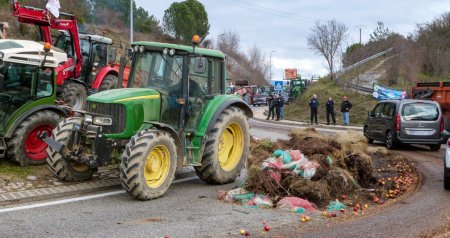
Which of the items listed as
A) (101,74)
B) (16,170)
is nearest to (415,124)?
(101,74)

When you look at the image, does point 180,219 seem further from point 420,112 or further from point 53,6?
point 420,112

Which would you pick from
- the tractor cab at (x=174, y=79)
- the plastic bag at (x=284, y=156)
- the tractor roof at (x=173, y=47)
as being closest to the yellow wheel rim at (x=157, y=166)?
the tractor cab at (x=174, y=79)

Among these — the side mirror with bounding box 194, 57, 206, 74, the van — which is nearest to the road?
the side mirror with bounding box 194, 57, 206, 74

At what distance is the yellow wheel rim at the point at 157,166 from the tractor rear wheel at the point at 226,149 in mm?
998

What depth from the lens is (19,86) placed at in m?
10.8

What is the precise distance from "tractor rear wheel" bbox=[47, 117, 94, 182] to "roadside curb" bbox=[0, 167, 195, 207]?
7.1 inches

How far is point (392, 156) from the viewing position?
1518cm

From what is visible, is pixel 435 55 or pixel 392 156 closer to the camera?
pixel 392 156

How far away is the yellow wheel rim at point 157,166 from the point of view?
883cm

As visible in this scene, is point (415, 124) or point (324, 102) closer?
point (415, 124)

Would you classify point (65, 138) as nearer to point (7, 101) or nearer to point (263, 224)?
point (7, 101)

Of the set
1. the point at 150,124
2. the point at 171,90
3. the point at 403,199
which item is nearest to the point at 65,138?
the point at 150,124

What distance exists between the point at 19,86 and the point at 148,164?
3.80 metres

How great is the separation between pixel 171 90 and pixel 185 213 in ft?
8.52
